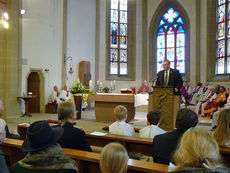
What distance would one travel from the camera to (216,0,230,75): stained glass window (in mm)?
12633

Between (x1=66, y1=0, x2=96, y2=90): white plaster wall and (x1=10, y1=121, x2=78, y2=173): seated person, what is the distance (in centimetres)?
1116

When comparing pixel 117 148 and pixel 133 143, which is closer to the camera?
pixel 117 148

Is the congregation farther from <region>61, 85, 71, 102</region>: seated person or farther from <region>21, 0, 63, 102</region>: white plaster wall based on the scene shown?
<region>61, 85, 71, 102</region>: seated person

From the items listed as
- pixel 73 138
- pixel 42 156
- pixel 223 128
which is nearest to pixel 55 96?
pixel 73 138

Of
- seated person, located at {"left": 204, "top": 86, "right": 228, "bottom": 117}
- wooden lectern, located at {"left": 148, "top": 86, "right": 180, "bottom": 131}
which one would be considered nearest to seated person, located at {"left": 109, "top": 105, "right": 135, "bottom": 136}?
wooden lectern, located at {"left": 148, "top": 86, "right": 180, "bottom": 131}

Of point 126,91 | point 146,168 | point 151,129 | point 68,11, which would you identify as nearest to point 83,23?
point 68,11

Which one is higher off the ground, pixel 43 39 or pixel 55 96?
pixel 43 39

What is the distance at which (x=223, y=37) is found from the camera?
12.9m

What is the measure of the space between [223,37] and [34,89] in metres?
9.90

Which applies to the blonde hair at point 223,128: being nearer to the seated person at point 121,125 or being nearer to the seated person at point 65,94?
the seated person at point 121,125

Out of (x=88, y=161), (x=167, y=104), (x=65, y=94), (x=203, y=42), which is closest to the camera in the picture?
(x=88, y=161)

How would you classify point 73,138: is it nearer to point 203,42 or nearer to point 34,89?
point 34,89

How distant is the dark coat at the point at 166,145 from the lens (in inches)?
97.5

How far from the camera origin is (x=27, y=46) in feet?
35.2
